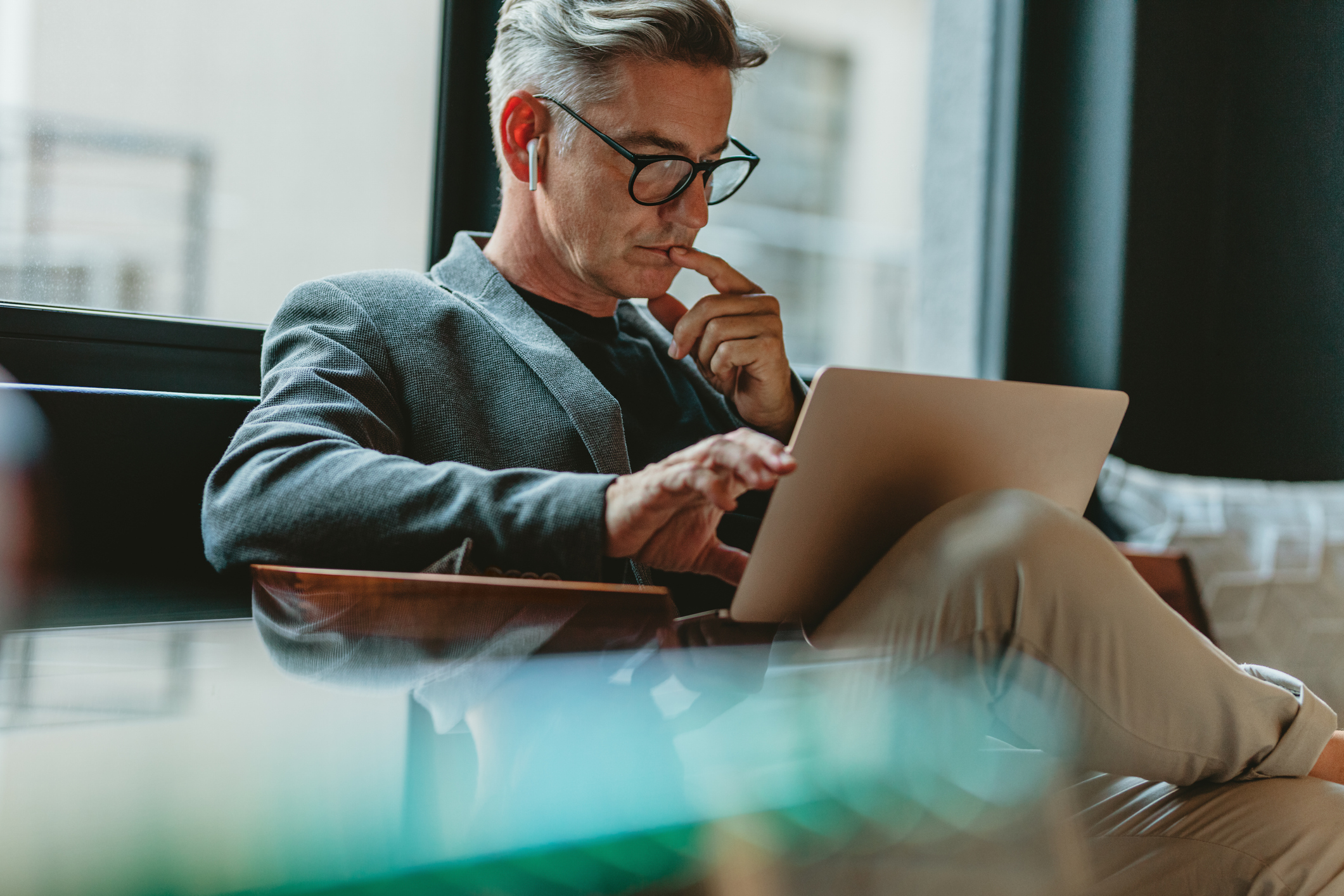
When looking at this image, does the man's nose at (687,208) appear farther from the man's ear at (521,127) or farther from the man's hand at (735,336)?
the man's ear at (521,127)

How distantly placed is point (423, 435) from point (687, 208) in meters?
0.44

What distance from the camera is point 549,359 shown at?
1.23 metres

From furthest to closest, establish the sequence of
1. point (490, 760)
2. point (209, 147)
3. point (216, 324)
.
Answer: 1. point (209, 147)
2. point (216, 324)
3. point (490, 760)

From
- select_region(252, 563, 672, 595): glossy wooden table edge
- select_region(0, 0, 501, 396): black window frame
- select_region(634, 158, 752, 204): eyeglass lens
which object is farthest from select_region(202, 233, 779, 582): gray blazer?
select_region(0, 0, 501, 396): black window frame

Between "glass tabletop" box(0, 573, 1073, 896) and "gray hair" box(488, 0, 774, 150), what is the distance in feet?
2.53

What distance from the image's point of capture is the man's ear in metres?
1.31

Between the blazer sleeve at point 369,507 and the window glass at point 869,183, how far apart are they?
1.73 metres

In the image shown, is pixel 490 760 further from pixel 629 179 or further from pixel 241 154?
pixel 241 154

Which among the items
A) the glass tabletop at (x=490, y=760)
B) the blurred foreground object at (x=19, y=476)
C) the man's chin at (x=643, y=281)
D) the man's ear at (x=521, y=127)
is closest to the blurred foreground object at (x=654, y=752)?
the glass tabletop at (x=490, y=760)

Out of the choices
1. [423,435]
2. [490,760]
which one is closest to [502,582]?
[490,760]

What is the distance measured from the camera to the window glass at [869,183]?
2.62 meters

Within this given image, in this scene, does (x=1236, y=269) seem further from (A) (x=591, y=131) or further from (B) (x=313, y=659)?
(B) (x=313, y=659)

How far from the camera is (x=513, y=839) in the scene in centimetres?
62

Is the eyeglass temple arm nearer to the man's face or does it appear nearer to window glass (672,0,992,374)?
the man's face
